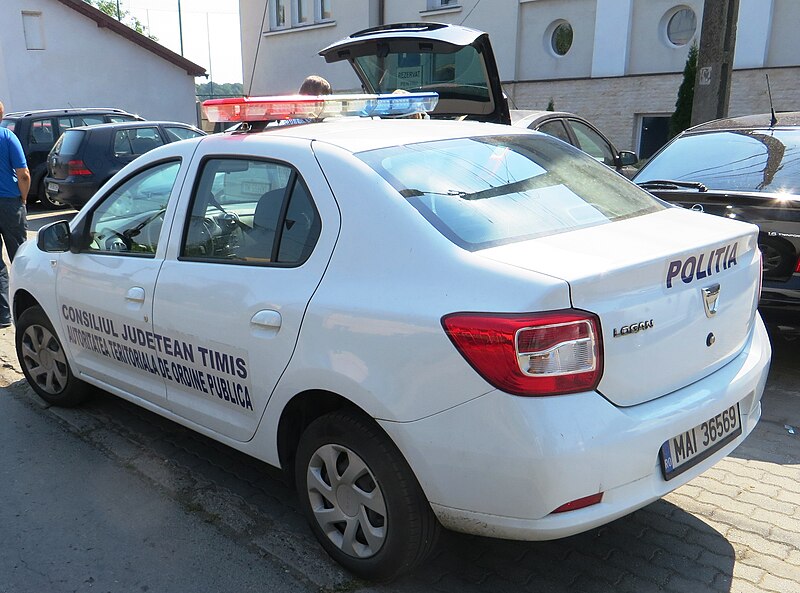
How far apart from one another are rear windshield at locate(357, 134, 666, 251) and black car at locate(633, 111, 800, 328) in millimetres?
1404

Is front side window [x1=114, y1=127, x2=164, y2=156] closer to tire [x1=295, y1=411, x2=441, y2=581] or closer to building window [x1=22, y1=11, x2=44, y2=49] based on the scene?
tire [x1=295, y1=411, x2=441, y2=581]

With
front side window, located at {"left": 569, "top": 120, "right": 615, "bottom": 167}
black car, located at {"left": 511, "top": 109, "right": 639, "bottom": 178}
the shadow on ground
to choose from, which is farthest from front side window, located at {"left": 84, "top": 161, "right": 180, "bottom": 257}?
front side window, located at {"left": 569, "top": 120, "right": 615, "bottom": 167}

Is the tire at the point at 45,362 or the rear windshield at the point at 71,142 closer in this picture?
the tire at the point at 45,362

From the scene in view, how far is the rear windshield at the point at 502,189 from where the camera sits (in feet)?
8.41

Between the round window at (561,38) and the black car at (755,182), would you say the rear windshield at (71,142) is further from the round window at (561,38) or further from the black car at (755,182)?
the round window at (561,38)

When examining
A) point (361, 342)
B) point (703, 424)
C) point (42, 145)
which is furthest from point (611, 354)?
point (42, 145)

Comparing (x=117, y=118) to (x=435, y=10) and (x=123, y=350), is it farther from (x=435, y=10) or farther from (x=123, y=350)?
(x=123, y=350)

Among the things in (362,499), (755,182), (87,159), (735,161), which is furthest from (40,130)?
(362,499)

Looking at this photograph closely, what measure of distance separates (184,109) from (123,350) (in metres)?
23.6

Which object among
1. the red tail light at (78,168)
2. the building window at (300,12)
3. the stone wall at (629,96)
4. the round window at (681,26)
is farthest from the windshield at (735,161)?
the building window at (300,12)

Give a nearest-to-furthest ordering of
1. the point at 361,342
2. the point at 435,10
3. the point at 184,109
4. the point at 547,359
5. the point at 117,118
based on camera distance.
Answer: the point at 547,359 < the point at 361,342 < the point at 117,118 < the point at 435,10 < the point at 184,109

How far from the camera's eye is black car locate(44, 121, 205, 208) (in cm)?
1157

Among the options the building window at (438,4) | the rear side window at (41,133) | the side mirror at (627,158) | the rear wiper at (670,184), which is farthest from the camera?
the building window at (438,4)

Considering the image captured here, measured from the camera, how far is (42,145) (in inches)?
544
